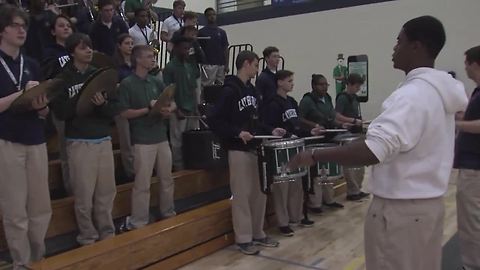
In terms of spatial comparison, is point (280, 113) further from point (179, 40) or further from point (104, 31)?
point (104, 31)

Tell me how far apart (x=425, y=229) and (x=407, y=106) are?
49cm

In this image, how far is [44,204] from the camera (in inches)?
119

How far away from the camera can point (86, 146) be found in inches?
135

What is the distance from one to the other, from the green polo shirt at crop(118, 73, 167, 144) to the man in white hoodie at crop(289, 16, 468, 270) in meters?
2.39

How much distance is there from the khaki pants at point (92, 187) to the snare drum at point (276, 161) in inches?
48.2

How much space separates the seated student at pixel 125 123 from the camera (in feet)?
14.2

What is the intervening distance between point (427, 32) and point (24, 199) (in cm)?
255

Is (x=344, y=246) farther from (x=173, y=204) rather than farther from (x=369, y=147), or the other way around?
(x=369, y=147)

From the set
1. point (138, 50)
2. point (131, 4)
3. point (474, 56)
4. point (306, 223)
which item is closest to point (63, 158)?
point (138, 50)

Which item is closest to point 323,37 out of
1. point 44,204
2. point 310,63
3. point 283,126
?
point 310,63

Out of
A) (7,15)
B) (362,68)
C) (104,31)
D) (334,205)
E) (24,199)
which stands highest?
(104,31)

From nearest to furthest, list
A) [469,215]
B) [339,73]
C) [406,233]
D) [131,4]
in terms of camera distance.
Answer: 1. [406,233]
2. [469,215]
3. [131,4]
4. [339,73]

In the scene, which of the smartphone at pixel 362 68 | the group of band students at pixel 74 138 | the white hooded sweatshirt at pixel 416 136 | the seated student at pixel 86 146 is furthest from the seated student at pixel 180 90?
the smartphone at pixel 362 68

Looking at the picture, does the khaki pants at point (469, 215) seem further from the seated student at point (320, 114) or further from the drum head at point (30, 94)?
the drum head at point (30, 94)
